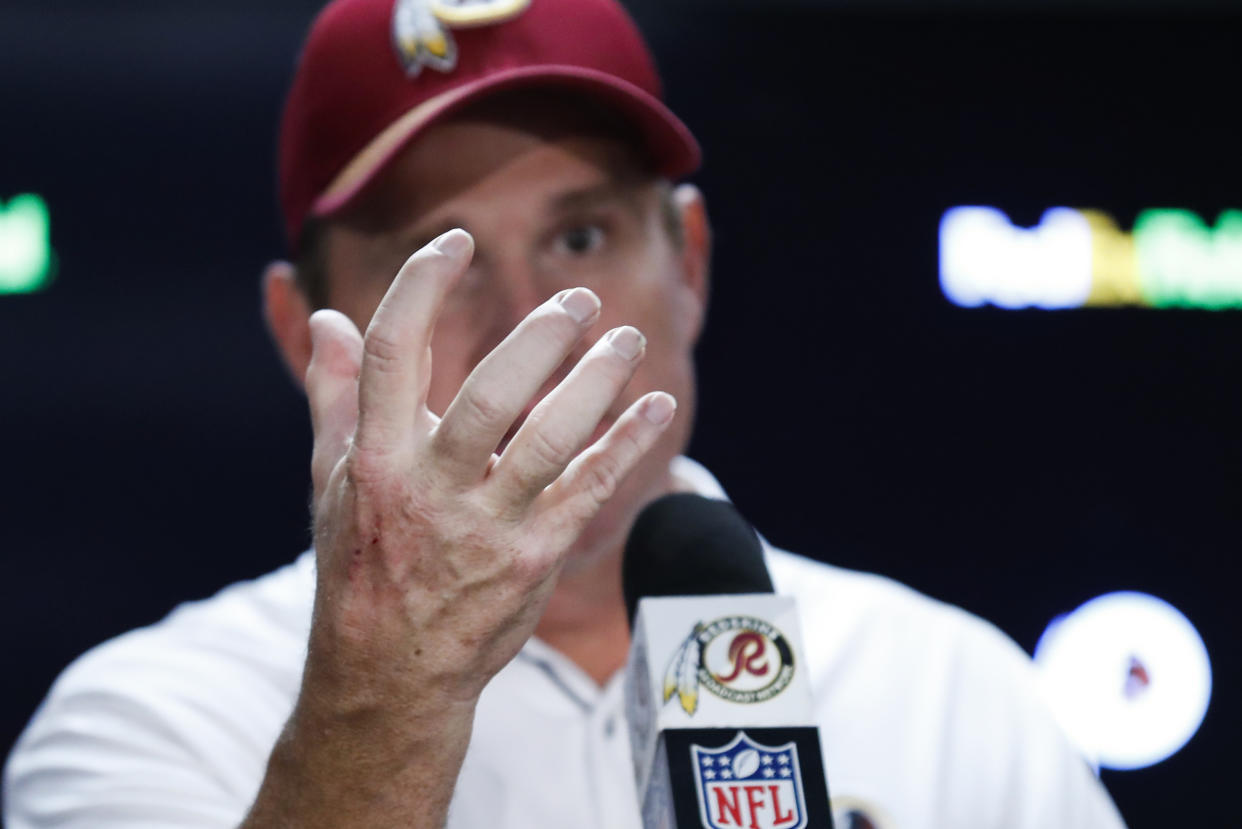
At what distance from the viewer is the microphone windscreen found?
93 cm

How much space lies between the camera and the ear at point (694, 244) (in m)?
1.57

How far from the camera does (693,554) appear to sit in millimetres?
954

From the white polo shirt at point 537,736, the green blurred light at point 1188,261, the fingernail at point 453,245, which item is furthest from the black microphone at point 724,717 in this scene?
the green blurred light at point 1188,261

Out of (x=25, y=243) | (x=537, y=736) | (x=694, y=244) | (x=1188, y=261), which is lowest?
(x=537, y=736)

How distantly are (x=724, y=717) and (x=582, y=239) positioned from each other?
0.68 metres

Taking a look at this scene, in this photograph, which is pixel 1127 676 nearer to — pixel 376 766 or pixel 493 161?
pixel 493 161

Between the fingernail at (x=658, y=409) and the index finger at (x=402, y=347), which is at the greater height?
the index finger at (x=402, y=347)

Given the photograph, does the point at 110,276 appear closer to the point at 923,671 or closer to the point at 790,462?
the point at 790,462

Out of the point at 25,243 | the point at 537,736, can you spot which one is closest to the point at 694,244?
the point at 537,736

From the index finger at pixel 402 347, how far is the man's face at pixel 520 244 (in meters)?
0.52

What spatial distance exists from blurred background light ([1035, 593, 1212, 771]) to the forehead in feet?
6.35

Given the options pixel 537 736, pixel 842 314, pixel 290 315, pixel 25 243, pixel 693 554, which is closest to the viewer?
pixel 693 554

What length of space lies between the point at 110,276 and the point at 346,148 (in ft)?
5.39

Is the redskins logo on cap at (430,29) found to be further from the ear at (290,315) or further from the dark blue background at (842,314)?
the dark blue background at (842,314)
